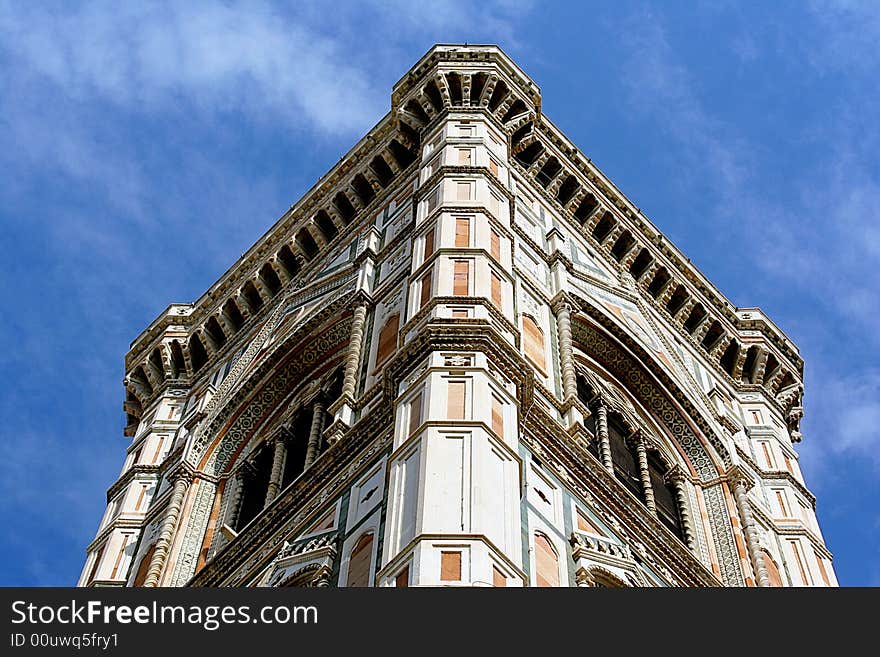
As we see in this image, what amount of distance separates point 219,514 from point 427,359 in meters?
4.73

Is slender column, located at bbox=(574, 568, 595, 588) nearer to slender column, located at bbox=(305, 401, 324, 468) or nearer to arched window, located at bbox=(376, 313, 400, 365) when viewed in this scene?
arched window, located at bbox=(376, 313, 400, 365)

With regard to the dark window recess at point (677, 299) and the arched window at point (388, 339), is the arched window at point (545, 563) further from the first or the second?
the dark window recess at point (677, 299)

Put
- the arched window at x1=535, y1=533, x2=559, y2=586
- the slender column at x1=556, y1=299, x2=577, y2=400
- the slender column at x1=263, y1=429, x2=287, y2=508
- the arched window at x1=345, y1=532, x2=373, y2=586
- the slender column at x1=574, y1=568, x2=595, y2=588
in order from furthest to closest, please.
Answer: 1. the slender column at x1=263, y1=429, x2=287, y2=508
2. the slender column at x1=556, y1=299, x2=577, y2=400
3. the slender column at x1=574, y1=568, x2=595, y2=588
4. the arched window at x1=535, y1=533, x2=559, y2=586
5. the arched window at x1=345, y1=532, x2=373, y2=586

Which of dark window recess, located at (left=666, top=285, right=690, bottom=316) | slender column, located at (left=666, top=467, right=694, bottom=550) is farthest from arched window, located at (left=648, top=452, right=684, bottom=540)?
dark window recess, located at (left=666, top=285, right=690, bottom=316)

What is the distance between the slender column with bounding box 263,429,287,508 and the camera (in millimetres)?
16984

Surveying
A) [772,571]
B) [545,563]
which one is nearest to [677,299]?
[772,571]

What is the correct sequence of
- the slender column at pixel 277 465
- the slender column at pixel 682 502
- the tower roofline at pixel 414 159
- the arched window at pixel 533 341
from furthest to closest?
the tower roofline at pixel 414 159, the slender column at pixel 682 502, the slender column at pixel 277 465, the arched window at pixel 533 341

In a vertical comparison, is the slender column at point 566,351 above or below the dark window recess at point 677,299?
below

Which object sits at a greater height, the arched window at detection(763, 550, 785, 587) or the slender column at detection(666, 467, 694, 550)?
the slender column at detection(666, 467, 694, 550)

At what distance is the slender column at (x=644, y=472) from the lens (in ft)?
56.0

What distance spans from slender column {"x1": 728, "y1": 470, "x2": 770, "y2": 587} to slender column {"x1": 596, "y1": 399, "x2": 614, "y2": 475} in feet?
5.26

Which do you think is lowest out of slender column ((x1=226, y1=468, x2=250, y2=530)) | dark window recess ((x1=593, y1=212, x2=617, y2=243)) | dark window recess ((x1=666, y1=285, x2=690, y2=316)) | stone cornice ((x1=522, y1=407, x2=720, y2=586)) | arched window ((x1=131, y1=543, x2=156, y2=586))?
stone cornice ((x1=522, y1=407, x2=720, y2=586))

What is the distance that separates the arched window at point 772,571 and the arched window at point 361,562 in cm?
620

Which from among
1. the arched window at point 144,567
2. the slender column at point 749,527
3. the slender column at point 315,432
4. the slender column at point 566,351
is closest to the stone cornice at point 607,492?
the slender column at point 566,351
